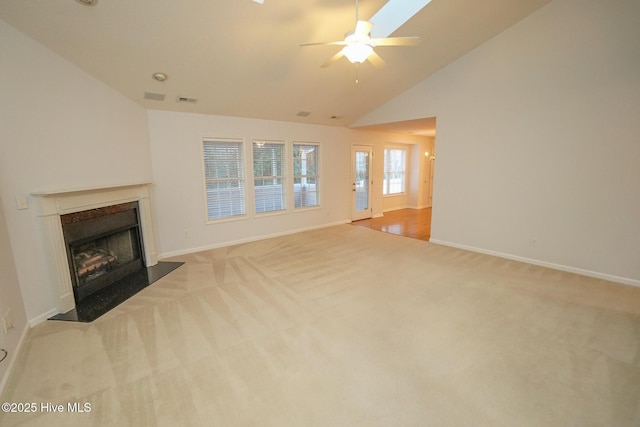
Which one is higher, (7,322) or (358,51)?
(358,51)

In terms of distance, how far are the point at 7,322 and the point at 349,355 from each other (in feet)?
8.92

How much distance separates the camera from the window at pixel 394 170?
8.34 metres

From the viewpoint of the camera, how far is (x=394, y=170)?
8.57 meters

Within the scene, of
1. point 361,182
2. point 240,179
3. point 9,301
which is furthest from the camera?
point 361,182

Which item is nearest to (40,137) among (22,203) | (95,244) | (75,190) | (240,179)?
(75,190)

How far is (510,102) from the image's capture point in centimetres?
411

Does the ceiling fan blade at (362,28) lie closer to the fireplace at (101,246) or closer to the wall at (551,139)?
the wall at (551,139)

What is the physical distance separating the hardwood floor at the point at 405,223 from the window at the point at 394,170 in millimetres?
757

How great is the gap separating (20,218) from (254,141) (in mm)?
3548

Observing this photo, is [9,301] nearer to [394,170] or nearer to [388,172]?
[388,172]

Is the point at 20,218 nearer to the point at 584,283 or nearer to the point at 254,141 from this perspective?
the point at 254,141

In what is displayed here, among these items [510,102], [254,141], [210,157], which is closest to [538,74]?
[510,102]

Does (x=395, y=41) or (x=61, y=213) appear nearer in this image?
(x=395, y=41)

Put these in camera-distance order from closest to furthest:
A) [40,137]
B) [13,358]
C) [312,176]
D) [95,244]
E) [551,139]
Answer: [13,358] → [40,137] → [95,244] → [551,139] → [312,176]
